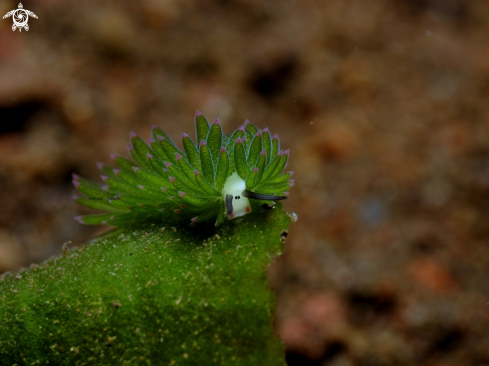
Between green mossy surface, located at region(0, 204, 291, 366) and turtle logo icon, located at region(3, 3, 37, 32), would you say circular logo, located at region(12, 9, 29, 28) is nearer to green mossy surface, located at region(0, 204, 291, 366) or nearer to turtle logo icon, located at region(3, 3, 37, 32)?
turtle logo icon, located at region(3, 3, 37, 32)

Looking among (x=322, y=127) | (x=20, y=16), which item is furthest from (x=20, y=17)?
(x=322, y=127)

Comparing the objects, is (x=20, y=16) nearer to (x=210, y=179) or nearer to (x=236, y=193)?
(x=210, y=179)

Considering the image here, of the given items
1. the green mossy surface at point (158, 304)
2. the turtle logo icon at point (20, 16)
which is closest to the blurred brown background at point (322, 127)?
the turtle logo icon at point (20, 16)

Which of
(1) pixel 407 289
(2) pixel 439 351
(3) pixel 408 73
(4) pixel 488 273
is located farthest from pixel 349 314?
(3) pixel 408 73

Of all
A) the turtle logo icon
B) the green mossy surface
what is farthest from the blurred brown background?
the green mossy surface

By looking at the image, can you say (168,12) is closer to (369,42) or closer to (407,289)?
(369,42)

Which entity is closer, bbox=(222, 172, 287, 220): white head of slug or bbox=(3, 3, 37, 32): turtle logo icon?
bbox=(222, 172, 287, 220): white head of slug

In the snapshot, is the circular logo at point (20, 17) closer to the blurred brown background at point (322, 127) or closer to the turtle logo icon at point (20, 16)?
the turtle logo icon at point (20, 16)
